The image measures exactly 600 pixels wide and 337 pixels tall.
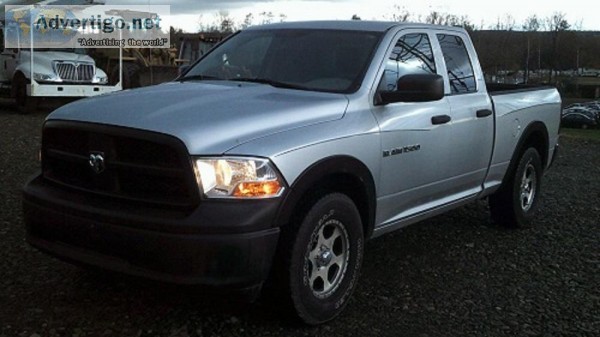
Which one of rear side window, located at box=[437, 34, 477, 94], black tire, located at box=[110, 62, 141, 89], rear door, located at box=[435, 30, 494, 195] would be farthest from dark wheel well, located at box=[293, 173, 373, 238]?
black tire, located at box=[110, 62, 141, 89]

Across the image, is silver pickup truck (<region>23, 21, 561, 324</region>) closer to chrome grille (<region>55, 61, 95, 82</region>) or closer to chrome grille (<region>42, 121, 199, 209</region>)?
chrome grille (<region>42, 121, 199, 209</region>)

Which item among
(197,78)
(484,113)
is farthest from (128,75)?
(484,113)

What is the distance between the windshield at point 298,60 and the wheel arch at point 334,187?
1.96 feet

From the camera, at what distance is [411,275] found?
16.5ft

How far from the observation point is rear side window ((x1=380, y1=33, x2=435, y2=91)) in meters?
4.73

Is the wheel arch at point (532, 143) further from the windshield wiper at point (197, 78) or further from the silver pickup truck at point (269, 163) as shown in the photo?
the windshield wiper at point (197, 78)

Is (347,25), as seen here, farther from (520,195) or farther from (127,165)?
(520,195)

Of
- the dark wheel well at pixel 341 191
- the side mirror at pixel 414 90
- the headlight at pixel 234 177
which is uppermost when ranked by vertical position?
the side mirror at pixel 414 90

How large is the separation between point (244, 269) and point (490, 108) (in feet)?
10.3

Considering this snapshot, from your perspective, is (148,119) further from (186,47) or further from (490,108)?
(186,47)

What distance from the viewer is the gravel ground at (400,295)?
3.92 metres

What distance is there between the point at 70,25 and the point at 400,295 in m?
14.6

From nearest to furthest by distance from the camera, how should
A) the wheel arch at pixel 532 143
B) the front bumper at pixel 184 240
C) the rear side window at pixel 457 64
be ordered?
1. the front bumper at pixel 184 240
2. the rear side window at pixel 457 64
3. the wheel arch at pixel 532 143

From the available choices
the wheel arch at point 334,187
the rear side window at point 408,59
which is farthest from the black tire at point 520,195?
the wheel arch at point 334,187
